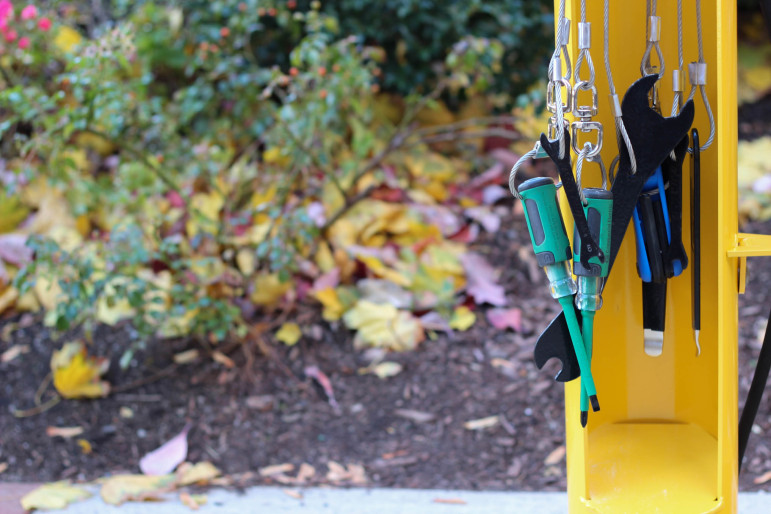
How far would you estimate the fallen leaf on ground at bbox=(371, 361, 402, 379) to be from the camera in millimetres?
2771

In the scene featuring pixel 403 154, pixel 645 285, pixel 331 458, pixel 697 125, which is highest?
pixel 697 125

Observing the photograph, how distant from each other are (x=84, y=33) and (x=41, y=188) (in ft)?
3.59

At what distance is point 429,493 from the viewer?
2.18 metres

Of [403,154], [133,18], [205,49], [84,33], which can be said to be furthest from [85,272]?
[84,33]

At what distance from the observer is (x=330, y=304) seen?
3004mm

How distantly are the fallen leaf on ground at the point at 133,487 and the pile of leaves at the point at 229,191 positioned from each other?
1.69 ft

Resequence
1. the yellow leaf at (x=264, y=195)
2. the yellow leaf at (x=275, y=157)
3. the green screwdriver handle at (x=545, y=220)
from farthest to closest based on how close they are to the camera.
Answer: the yellow leaf at (x=275, y=157) → the yellow leaf at (x=264, y=195) → the green screwdriver handle at (x=545, y=220)

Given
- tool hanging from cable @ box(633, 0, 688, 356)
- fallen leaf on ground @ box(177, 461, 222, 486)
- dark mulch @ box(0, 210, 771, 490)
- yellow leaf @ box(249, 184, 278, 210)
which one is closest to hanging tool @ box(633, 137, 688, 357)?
tool hanging from cable @ box(633, 0, 688, 356)

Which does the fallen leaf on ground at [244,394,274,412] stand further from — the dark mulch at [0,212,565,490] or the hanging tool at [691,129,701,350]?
the hanging tool at [691,129,701,350]

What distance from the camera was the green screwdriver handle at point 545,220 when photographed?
128cm

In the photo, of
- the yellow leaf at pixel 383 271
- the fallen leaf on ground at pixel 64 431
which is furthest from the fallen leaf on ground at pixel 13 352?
the yellow leaf at pixel 383 271

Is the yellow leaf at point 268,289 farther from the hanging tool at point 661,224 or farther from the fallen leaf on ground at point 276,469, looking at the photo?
the hanging tool at point 661,224

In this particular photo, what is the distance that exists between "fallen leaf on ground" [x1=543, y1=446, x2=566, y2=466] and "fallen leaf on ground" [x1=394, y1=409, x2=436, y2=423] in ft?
1.36

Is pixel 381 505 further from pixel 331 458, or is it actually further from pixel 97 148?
pixel 97 148
